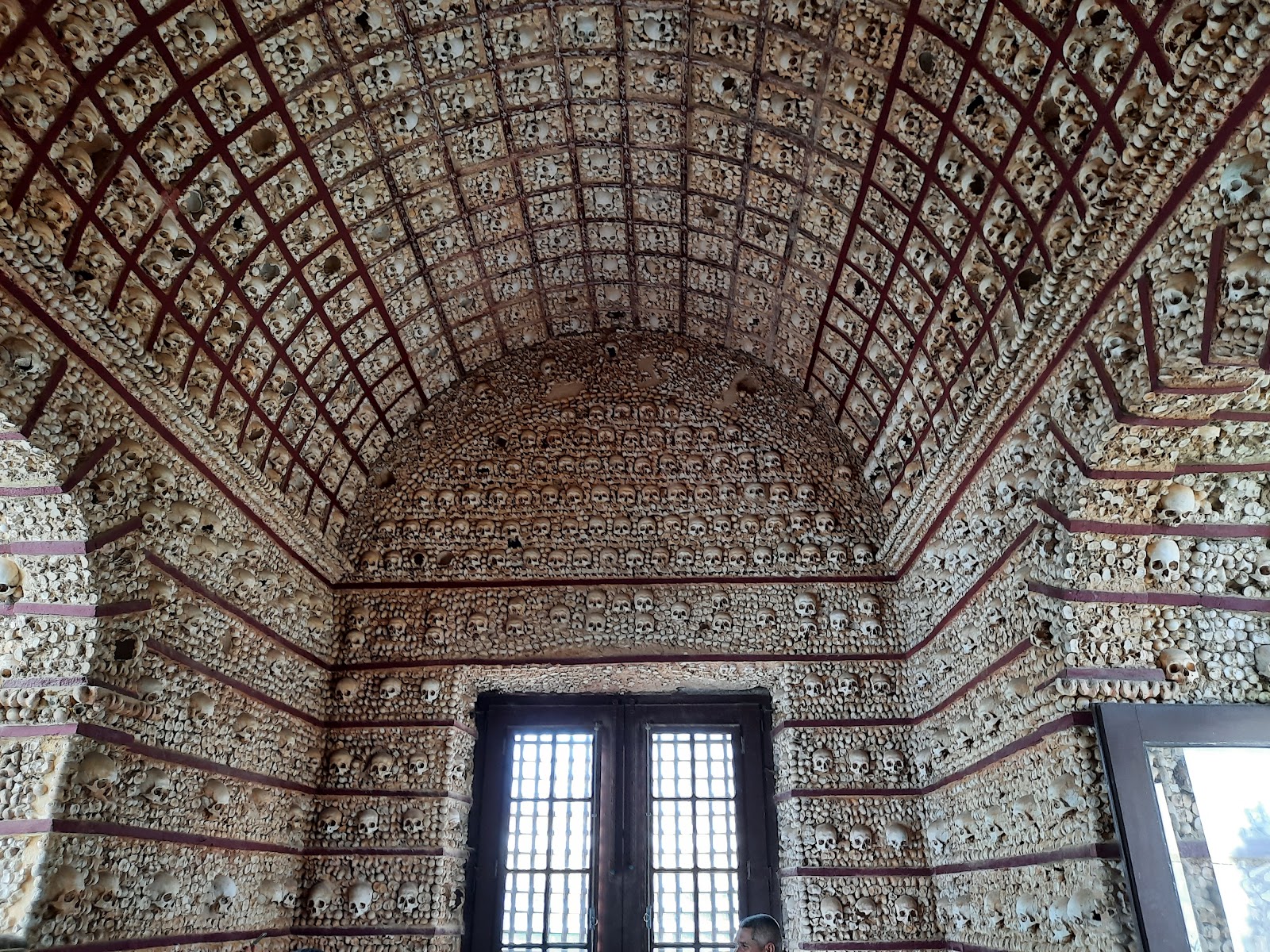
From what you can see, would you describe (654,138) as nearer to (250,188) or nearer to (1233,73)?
(250,188)

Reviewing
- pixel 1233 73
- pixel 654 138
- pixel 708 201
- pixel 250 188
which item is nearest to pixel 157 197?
pixel 250 188

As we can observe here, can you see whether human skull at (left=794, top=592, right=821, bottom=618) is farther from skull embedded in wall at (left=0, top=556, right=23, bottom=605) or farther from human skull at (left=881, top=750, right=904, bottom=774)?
skull embedded in wall at (left=0, top=556, right=23, bottom=605)

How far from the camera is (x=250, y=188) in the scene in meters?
5.65

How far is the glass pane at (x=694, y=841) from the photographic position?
7.29 metres

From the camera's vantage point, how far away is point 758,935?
4.98 m

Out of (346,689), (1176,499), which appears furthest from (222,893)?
(1176,499)

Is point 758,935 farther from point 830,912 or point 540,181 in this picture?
point 540,181

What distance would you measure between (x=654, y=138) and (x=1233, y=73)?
4144 mm

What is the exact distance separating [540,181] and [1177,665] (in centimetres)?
561

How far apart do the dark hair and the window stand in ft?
7.92

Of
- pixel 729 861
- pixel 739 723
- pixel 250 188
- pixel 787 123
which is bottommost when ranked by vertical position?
pixel 729 861

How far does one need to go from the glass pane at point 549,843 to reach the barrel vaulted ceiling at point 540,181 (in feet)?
9.31

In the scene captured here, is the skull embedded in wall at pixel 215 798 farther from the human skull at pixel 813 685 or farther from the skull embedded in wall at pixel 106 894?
the human skull at pixel 813 685

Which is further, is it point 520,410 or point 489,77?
point 520,410
